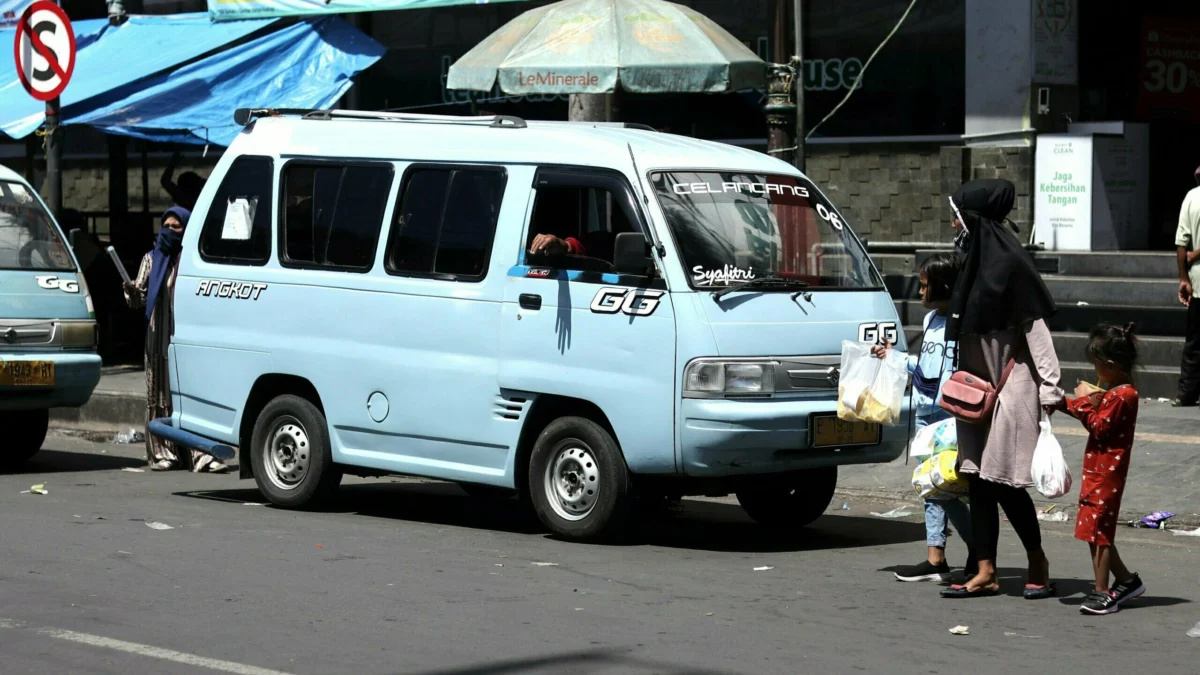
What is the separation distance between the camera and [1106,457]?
7.12 metres

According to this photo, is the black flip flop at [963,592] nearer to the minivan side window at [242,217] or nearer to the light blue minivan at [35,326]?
the minivan side window at [242,217]

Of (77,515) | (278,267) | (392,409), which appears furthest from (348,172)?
(77,515)

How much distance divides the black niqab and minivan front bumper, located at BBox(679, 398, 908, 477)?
1.22 meters

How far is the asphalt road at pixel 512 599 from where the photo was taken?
609cm

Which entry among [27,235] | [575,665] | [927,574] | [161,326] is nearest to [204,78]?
[27,235]

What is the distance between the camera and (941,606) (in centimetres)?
727

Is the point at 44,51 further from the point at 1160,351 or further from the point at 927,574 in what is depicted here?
the point at 927,574

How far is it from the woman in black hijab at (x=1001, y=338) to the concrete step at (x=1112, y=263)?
7.84 meters

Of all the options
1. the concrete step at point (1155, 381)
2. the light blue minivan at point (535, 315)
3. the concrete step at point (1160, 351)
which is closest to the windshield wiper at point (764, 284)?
the light blue minivan at point (535, 315)

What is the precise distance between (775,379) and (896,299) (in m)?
7.39

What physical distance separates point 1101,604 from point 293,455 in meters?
4.78

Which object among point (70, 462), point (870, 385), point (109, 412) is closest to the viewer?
point (870, 385)

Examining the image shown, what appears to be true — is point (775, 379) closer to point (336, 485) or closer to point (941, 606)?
point (941, 606)

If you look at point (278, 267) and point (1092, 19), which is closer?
point (278, 267)
